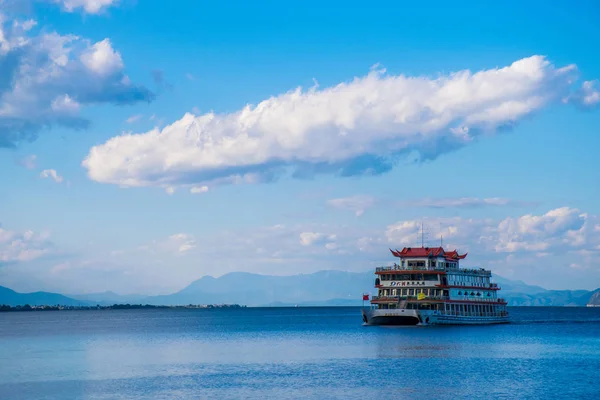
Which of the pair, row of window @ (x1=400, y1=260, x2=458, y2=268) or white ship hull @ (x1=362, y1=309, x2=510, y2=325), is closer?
white ship hull @ (x1=362, y1=309, x2=510, y2=325)

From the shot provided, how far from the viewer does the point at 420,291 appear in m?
129

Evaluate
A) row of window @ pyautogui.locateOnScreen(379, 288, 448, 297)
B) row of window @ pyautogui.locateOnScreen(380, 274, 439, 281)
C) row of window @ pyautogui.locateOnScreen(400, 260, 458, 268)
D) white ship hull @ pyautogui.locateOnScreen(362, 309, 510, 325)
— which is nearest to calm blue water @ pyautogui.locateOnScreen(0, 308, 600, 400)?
white ship hull @ pyautogui.locateOnScreen(362, 309, 510, 325)

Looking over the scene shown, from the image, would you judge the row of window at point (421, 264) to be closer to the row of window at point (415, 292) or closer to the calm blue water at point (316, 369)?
the row of window at point (415, 292)

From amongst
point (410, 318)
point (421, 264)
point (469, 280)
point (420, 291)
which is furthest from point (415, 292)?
point (469, 280)

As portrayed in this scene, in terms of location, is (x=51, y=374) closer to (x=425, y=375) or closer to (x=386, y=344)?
(x=425, y=375)

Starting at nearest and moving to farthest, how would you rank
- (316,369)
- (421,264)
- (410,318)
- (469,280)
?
(316,369) < (410,318) < (421,264) < (469,280)

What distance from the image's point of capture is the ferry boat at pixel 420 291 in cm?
12738

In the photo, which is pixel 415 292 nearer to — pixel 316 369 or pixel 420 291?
pixel 420 291

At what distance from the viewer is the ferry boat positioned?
12738cm

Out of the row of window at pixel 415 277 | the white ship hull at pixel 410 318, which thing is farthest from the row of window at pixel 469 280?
the white ship hull at pixel 410 318

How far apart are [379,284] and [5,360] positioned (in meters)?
63.8

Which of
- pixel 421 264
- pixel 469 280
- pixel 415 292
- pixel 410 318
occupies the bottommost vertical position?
pixel 410 318

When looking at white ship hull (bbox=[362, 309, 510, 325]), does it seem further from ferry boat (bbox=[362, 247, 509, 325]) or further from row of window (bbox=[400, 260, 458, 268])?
row of window (bbox=[400, 260, 458, 268])

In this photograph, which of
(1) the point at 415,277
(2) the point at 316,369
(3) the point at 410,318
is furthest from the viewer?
(1) the point at 415,277
